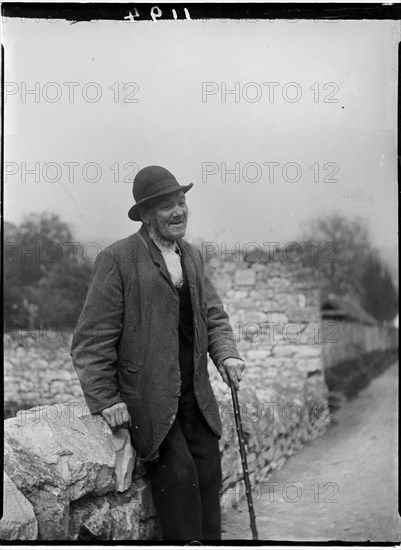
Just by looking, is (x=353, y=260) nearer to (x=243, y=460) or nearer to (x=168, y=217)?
(x=168, y=217)

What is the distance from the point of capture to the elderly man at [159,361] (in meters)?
3.08

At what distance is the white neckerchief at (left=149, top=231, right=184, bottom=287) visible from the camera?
3.21m

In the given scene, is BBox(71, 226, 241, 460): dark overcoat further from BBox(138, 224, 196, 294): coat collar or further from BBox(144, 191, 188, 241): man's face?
BBox(144, 191, 188, 241): man's face

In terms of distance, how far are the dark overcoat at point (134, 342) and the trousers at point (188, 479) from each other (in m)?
0.07

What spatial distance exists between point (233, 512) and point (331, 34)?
2591 millimetres

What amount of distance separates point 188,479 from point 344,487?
35.3 inches

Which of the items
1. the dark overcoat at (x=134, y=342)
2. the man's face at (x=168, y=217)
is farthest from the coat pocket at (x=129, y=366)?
the man's face at (x=168, y=217)

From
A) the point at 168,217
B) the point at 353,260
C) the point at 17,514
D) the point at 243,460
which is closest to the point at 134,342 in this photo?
the point at 168,217

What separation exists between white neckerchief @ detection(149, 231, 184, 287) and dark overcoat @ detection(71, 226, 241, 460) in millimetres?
47

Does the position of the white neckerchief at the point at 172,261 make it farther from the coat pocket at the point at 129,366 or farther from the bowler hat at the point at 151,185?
the coat pocket at the point at 129,366

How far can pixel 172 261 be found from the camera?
3.23m

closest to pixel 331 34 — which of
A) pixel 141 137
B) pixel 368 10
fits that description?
pixel 368 10

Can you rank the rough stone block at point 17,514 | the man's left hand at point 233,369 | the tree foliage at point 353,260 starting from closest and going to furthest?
1. the rough stone block at point 17,514
2. the man's left hand at point 233,369
3. the tree foliage at point 353,260

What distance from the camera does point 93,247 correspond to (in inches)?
130
